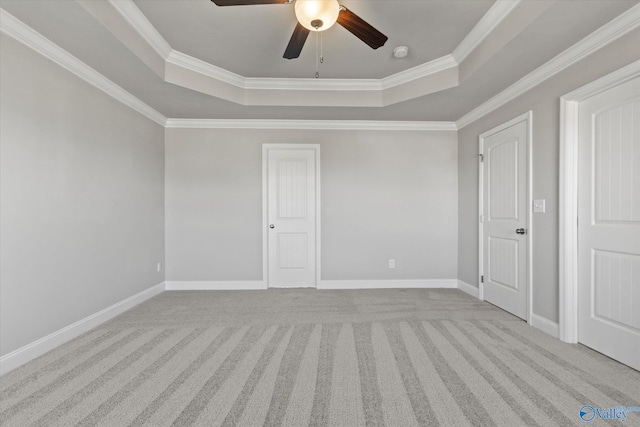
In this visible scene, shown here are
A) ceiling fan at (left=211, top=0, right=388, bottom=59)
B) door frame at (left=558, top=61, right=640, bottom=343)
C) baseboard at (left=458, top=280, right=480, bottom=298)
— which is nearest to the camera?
ceiling fan at (left=211, top=0, right=388, bottom=59)

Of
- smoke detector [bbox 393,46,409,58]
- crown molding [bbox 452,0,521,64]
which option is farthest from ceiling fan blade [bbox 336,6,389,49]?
crown molding [bbox 452,0,521,64]

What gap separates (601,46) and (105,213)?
15.0ft

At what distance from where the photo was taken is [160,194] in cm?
415

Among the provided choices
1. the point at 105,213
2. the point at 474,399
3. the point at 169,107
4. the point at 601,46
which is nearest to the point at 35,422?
the point at 105,213

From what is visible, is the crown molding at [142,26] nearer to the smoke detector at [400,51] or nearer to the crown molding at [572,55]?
the smoke detector at [400,51]

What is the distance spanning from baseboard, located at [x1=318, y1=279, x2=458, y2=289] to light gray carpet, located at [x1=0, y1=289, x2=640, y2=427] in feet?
3.78

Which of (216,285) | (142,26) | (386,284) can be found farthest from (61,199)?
(386,284)

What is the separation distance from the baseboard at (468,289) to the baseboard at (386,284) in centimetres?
12

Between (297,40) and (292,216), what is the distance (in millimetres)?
2608

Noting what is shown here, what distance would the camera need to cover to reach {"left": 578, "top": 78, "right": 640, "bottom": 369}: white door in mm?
2070

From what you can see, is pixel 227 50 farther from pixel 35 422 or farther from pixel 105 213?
pixel 35 422

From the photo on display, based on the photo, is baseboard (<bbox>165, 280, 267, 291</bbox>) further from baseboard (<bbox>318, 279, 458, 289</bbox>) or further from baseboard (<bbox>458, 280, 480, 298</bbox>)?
baseboard (<bbox>458, 280, 480, 298</bbox>)

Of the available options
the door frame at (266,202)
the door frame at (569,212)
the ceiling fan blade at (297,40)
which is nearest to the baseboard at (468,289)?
the door frame at (569,212)

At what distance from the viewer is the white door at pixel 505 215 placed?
3039 mm
